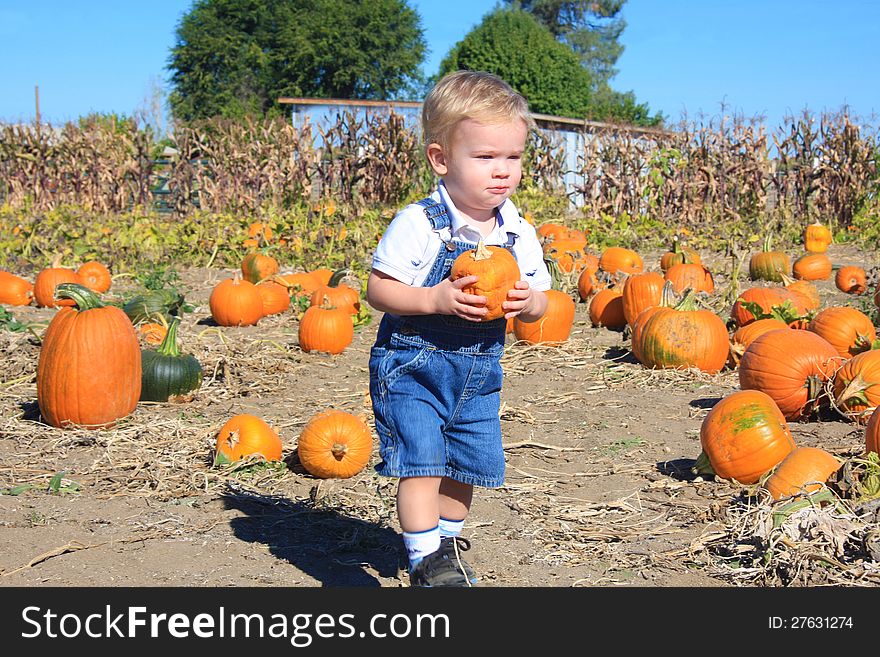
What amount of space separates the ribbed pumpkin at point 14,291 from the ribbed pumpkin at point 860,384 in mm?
7844

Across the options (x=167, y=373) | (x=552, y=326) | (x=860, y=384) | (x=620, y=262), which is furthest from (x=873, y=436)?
(x=620, y=262)

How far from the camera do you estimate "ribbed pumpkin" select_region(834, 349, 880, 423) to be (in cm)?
509

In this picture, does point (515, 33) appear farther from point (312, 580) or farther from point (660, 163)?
point (312, 580)

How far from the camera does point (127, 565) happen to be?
352 centimetres

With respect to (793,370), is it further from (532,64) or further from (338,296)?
(532,64)

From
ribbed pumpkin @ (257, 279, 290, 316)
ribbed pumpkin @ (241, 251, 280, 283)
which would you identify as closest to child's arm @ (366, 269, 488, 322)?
ribbed pumpkin @ (257, 279, 290, 316)

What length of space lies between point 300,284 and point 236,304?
105 cm

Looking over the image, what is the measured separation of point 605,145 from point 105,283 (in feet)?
37.3

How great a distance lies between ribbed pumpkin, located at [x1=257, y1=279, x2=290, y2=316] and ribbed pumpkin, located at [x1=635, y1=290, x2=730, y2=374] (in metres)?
3.86

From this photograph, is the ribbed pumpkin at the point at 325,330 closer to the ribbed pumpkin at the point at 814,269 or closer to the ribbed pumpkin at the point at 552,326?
the ribbed pumpkin at the point at 552,326

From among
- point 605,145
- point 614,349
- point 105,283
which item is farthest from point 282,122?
point 614,349

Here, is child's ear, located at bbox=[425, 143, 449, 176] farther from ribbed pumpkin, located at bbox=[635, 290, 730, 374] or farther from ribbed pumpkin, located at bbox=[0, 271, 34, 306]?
ribbed pumpkin, located at bbox=[0, 271, 34, 306]

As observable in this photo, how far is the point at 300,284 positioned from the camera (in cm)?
949

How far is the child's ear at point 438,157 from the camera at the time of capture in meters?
3.05
